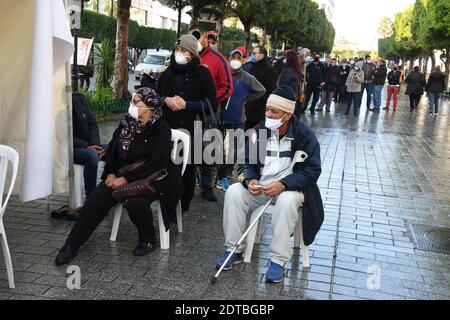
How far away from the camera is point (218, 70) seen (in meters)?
6.55

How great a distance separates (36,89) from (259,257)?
7.92 feet

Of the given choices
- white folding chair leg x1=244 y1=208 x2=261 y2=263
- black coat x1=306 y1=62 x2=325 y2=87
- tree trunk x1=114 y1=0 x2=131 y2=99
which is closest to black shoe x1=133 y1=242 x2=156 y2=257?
white folding chair leg x1=244 y1=208 x2=261 y2=263

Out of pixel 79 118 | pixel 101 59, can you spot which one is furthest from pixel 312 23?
pixel 79 118

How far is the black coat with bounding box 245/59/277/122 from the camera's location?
825 cm

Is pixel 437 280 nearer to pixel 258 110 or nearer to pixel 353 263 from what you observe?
pixel 353 263

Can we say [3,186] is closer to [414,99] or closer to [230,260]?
[230,260]

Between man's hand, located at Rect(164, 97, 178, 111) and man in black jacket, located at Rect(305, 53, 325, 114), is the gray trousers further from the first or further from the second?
man in black jacket, located at Rect(305, 53, 325, 114)

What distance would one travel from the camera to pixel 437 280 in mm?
4574

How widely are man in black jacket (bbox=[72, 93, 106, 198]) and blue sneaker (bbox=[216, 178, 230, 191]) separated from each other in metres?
1.89

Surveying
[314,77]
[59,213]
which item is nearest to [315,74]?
[314,77]

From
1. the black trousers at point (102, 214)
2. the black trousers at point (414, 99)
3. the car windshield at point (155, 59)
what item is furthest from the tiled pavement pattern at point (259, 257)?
the car windshield at point (155, 59)

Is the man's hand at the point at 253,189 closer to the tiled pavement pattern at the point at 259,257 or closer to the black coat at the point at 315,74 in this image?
the tiled pavement pattern at the point at 259,257

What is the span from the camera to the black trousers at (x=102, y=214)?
458cm

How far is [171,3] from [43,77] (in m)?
15.3
